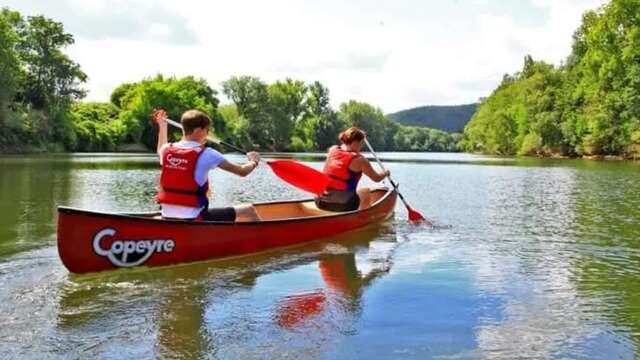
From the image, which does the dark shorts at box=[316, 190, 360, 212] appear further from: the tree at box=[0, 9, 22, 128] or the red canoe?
the tree at box=[0, 9, 22, 128]

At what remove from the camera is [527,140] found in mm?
84500

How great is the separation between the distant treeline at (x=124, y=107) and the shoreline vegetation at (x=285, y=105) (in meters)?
0.15

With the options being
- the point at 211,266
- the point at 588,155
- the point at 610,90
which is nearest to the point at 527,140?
the point at 588,155

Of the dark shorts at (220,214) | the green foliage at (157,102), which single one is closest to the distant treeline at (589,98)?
the green foliage at (157,102)

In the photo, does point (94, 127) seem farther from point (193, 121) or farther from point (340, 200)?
point (193, 121)

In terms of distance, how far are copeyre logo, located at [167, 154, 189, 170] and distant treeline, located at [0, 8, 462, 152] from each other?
4582cm

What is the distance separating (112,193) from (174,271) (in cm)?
1154

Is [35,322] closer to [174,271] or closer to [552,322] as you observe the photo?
[174,271]

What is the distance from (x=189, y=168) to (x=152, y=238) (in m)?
0.97

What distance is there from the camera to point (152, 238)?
8195 mm

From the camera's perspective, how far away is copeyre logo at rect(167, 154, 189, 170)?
26.7 ft

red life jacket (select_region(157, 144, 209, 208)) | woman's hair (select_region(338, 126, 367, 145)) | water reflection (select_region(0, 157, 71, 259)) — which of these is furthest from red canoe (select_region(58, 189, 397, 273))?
water reflection (select_region(0, 157, 71, 259))

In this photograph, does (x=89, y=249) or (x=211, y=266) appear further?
(x=211, y=266)

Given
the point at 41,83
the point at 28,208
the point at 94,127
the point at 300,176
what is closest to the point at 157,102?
the point at 94,127
